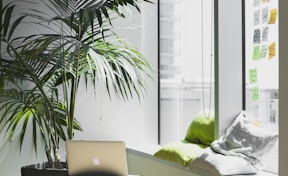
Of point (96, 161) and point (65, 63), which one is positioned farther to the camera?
point (65, 63)

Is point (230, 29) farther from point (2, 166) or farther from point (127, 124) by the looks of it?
point (2, 166)

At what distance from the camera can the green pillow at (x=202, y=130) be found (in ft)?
12.4

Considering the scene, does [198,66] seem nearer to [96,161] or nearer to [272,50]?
[272,50]

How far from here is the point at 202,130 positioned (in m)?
3.85

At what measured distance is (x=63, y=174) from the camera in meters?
3.69

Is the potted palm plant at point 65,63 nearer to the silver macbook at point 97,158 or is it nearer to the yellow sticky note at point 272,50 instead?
the silver macbook at point 97,158

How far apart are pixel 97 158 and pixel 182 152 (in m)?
1.04

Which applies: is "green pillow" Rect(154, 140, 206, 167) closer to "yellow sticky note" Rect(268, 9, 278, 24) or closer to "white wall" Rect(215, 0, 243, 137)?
"white wall" Rect(215, 0, 243, 137)

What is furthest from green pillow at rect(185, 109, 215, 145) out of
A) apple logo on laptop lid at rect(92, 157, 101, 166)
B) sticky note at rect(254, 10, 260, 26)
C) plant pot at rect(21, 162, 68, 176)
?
apple logo on laptop lid at rect(92, 157, 101, 166)

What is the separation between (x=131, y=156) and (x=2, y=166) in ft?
4.14

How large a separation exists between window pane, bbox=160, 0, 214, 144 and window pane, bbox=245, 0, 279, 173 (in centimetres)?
54

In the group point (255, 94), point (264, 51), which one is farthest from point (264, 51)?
point (255, 94)

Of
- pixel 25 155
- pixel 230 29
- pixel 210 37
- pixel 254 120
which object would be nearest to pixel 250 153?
pixel 254 120

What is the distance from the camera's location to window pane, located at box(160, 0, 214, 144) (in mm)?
4262
